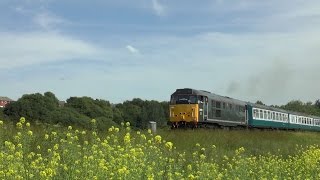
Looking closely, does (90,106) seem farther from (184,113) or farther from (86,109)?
(184,113)

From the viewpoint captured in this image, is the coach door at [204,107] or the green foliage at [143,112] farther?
the green foliage at [143,112]

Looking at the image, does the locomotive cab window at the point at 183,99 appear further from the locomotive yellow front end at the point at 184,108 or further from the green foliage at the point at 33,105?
A: the green foliage at the point at 33,105

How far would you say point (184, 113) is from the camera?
98.7ft

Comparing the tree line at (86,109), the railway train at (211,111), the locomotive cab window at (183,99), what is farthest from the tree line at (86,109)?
the locomotive cab window at (183,99)

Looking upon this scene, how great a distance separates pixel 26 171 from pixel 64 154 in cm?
95

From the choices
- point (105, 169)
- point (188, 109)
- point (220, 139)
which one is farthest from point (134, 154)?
point (188, 109)

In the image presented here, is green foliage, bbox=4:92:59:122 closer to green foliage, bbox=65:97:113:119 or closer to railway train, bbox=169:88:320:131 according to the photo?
green foliage, bbox=65:97:113:119

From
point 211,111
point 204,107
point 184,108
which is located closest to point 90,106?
point 211,111

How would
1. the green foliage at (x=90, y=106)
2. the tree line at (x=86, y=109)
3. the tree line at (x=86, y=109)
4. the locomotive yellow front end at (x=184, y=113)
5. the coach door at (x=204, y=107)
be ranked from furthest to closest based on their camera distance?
the green foliage at (x=90, y=106)
the tree line at (x=86, y=109)
the tree line at (x=86, y=109)
the coach door at (x=204, y=107)
the locomotive yellow front end at (x=184, y=113)

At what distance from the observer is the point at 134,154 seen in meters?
6.31

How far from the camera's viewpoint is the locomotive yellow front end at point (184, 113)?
29.5 meters

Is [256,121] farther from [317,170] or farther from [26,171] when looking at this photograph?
[26,171]

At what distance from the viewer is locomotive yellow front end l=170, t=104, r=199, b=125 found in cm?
2947

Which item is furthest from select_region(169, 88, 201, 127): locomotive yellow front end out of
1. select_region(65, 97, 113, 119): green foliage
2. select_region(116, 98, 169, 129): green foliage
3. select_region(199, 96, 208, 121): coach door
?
select_region(65, 97, 113, 119): green foliage
